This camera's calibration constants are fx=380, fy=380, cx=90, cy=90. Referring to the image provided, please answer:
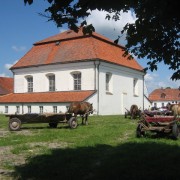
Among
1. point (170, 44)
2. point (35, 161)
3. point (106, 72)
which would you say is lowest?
point (35, 161)

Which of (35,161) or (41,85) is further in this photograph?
(41,85)

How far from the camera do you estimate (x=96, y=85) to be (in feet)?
136

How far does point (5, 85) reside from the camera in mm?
70875

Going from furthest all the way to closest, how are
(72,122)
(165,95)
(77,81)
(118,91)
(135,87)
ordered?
(165,95) < (135,87) < (118,91) < (77,81) < (72,122)

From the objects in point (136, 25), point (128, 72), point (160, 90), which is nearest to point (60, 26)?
point (136, 25)

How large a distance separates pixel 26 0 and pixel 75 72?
1516 inches

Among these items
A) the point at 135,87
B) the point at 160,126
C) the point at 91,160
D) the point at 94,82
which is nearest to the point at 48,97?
the point at 94,82

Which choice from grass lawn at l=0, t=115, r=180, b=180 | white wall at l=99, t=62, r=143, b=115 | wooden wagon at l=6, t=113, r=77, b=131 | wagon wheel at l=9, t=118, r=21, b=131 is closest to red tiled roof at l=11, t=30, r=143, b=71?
white wall at l=99, t=62, r=143, b=115

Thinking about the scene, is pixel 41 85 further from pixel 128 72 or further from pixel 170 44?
pixel 170 44

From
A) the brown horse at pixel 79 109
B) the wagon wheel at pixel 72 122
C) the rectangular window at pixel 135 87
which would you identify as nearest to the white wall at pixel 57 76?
the rectangular window at pixel 135 87

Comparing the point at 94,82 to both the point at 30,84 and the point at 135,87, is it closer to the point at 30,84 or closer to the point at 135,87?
the point at 30,84

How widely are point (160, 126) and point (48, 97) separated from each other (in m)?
30.6

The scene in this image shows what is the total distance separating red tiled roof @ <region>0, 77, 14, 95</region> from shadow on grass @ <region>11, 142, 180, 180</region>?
60.1 metres

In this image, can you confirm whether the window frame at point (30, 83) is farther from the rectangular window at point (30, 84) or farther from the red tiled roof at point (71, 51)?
the red tiled roof at point (71, 51)
